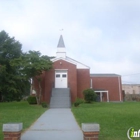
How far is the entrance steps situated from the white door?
3.91 ft

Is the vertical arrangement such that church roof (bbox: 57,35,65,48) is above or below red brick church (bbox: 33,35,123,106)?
above

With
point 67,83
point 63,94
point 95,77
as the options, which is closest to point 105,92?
point 95,77

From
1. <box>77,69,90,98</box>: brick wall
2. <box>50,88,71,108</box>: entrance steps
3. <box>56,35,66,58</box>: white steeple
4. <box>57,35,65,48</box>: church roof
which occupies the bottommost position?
<box>50,88,71,108</box>: entrance steps

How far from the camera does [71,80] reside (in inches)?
1023

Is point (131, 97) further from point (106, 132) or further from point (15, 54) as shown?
point (106, 132)

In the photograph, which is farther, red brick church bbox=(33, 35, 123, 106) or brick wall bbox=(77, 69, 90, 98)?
brick wall bbox=(77, 69, 90, 98)

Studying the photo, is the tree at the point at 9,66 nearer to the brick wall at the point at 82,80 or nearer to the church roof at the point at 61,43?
the church roof at the point at 61,43

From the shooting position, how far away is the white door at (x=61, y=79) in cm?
2584

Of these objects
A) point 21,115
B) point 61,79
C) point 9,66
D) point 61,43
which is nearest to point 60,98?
point 61,79

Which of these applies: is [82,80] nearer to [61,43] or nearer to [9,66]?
[61,43]

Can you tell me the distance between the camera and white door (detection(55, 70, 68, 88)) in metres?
25.8

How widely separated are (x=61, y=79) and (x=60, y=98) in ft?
13.7

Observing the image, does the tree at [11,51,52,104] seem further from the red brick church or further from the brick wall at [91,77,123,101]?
the brick wall at [91,77,123,101]

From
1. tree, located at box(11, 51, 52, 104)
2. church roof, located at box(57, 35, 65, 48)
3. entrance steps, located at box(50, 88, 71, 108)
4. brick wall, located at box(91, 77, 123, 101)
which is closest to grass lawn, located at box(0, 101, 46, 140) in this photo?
entrance steps, located at box(50, 88, 71, 108)
